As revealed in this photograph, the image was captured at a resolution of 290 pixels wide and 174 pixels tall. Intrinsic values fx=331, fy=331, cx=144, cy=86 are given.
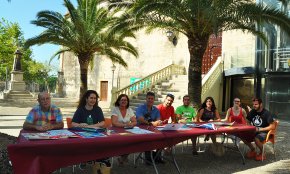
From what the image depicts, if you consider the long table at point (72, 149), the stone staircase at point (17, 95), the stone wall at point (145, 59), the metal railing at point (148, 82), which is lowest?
the long table at point (72, 149)

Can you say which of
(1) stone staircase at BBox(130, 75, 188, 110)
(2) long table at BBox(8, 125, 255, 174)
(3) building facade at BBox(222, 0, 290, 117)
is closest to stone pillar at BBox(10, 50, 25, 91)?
(1) stone staircase at BBox(130, 75, 188, 110)

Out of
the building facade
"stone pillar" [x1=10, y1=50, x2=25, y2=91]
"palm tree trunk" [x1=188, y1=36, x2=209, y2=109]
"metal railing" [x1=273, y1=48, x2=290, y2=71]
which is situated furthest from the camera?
"stone pillar" [x1=10, y1=50, x2=25, y2=91]

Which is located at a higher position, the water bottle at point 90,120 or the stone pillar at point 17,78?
the stone pillar at point 17,78

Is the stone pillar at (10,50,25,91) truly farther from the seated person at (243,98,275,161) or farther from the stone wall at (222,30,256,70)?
the seated person at (243,98,275,161)

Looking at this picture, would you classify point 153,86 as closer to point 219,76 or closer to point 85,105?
point 219,76

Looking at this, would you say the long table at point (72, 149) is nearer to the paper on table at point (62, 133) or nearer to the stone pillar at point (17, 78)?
the paper on table at point (62, 133)

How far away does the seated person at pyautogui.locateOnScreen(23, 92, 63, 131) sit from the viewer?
4.92 metres

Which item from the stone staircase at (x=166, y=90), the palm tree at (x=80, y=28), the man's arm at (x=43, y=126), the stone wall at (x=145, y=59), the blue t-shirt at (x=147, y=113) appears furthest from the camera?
the stone wall at (x=145, y=59)

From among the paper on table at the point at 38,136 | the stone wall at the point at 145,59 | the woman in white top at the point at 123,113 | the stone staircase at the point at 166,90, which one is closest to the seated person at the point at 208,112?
the woman in white top at the point at 123,113

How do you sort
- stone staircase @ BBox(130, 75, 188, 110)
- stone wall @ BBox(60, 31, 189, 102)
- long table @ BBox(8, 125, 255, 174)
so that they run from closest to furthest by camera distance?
long table @ BBox(8, 125, 255, 174) < stone staircase @ BBox(130, 75, 188, 110) < stone wall @ BBox(60, 31, 189, 102)

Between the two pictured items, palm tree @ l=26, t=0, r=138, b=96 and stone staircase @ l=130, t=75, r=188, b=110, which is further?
stone staircase @ l=130, t=75, r=188, b=110

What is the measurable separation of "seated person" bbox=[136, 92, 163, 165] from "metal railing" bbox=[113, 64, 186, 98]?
12.9m

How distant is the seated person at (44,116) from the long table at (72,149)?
2.10 feet

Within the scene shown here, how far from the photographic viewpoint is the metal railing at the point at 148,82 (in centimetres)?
1975
